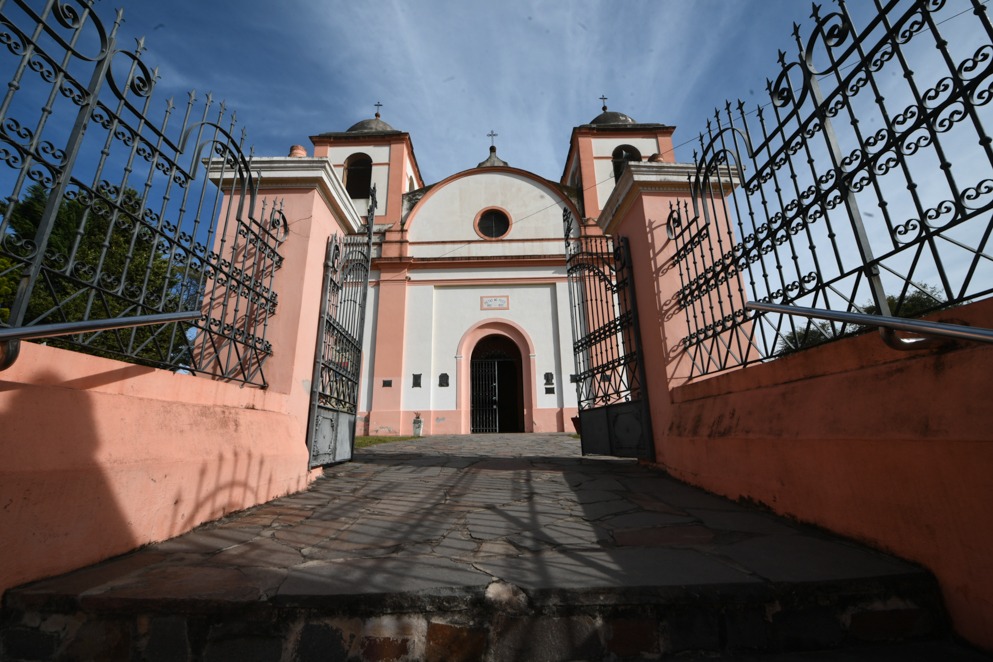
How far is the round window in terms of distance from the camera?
1466 centimetres

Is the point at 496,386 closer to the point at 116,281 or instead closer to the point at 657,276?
the point at 657,276

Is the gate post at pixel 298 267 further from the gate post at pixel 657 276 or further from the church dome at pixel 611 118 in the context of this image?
the church dome at pixel 611 118

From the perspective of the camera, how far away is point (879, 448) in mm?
1916

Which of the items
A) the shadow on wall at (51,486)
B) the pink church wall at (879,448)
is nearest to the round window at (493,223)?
the pink church wall at (879,448)

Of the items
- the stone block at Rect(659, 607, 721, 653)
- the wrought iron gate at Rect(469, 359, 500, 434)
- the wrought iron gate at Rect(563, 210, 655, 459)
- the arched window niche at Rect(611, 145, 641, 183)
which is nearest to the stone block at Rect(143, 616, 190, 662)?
the stone block at Rect(659, 607, 721, 653)

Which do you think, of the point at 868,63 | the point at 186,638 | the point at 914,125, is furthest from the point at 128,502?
the point at 868,63

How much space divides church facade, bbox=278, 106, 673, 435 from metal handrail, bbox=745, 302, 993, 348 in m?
10.6

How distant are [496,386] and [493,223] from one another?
554 cm

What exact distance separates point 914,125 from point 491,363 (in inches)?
475

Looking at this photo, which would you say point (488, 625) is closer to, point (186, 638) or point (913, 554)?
point (186, 638)

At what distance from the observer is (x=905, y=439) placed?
1800 millimetres

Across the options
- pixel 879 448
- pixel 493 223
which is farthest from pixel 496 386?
pixel 879 448

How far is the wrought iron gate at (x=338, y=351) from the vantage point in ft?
14.5

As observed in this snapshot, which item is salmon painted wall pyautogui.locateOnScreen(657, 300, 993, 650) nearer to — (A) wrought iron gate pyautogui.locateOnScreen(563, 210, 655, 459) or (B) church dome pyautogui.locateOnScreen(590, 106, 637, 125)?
(A) wrought iron gate pyautogui.locateOnScreen(563, 210, 655, 459)
